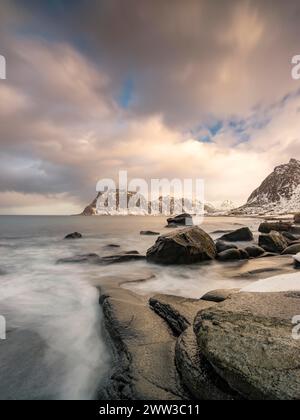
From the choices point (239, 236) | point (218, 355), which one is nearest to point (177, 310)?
point (218, 355)

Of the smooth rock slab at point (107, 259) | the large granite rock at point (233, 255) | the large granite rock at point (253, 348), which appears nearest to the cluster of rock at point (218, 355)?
the large granite rock at point (253, 348)

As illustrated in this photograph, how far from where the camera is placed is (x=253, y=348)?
116 inches

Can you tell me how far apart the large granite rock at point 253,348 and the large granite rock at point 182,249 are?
8.51 m

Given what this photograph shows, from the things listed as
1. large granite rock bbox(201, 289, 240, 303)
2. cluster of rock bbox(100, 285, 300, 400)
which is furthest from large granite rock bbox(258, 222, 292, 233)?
cluster of rock bbox(100, 285, 300, 400)

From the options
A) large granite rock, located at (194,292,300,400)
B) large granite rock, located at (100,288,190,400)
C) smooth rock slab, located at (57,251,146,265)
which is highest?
large granite rock, located at (194,292,300,400)

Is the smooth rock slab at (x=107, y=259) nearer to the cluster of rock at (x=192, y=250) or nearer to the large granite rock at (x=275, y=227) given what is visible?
the cluster of rock at (x=192, y=250)

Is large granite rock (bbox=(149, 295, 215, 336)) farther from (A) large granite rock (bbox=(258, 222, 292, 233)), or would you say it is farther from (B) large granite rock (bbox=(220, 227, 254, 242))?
(A) large granite rock (bbox=(258, 222, 292, 233))

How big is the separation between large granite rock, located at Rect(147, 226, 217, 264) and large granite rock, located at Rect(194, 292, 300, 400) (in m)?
8.51

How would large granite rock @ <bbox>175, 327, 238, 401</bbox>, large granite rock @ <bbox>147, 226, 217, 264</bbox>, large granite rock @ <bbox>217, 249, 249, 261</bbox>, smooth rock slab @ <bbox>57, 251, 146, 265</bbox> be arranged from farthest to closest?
1. smooth rock slab @ <bbox>57, 251, 146, 265</bbox>
2. large granite rock @ <bbox>217, 249, 249, 261</bbox>
3. large granite rock @ <bbox>147, 226, 217, 264</bbox>
4. large granite rock @ <bbox>175, 327, 238, 401</bbox>

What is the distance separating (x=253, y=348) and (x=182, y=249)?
9.57 m

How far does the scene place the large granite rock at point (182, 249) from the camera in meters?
12.5

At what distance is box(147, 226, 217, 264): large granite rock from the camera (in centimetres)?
1249

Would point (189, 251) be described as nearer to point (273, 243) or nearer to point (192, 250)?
point (192, 250)

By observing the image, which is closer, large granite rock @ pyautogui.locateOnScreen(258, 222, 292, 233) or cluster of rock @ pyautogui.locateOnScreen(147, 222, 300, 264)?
cluster of rock @ pyautogui.locateOnScreen(147, 222, 300, 264)
